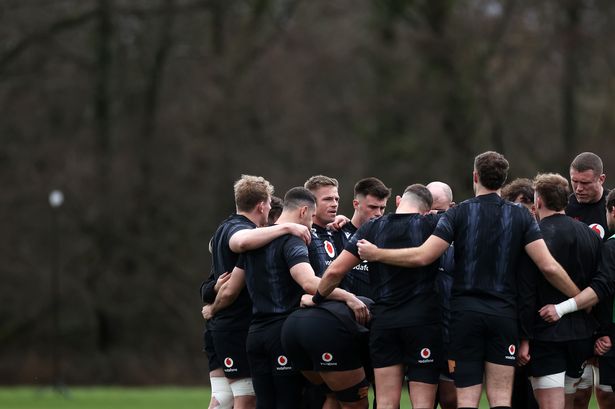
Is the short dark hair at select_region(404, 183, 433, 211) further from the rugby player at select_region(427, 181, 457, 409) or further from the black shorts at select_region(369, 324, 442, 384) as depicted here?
the black shorts at select_region(369, 324, 442, 384)

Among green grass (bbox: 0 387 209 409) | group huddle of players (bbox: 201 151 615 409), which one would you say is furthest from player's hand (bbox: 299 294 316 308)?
green grass (bbox: 0 387 209 409)

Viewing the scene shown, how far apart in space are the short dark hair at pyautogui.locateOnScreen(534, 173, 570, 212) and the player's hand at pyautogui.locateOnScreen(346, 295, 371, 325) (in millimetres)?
1692

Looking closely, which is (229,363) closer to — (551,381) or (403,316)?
(403,316)

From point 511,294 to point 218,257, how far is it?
9.07ft

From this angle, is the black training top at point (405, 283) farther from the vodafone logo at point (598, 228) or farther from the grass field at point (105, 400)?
the grass field at point (105, 400)

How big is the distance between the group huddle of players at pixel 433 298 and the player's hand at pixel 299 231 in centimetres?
1

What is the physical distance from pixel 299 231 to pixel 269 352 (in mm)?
1058

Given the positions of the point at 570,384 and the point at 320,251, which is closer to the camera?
the point at 570,384

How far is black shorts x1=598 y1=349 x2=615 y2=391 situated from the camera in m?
9.16

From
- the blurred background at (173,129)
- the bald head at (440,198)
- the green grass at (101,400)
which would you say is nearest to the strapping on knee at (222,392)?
the bald head at (440,198)

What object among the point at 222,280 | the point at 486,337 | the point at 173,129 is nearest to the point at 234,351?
the point at 222,280

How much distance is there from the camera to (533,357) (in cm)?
896

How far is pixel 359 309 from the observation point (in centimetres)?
909

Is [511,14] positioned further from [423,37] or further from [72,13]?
[72,13]
